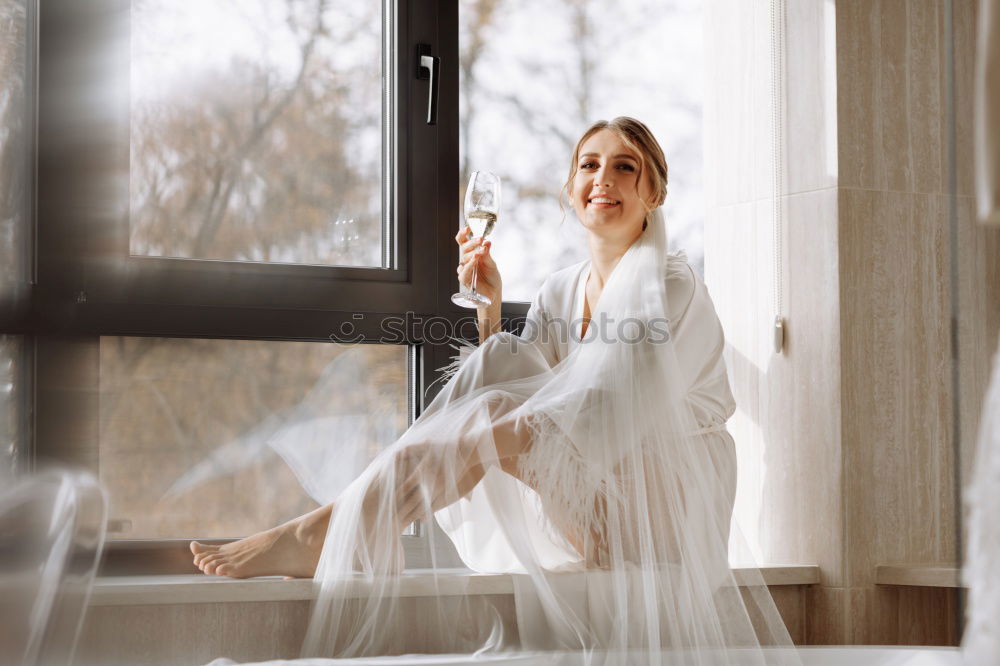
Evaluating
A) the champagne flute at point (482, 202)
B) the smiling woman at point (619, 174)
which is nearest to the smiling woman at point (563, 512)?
the champagne flute at point (482, 202)

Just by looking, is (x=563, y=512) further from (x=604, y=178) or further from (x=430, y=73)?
(x=430, y=73)

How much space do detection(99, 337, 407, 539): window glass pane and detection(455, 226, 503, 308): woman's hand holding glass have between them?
32cm

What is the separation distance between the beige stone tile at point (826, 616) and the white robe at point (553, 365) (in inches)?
15.1

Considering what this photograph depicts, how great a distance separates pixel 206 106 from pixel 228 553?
3.11 ft

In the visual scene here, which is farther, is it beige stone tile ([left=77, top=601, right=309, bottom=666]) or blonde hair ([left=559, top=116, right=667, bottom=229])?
blonde hair ([left=559, top=116, right=667, bottom=229])

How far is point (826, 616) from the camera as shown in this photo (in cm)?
→ 233

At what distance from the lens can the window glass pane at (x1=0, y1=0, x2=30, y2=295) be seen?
194 centimetres

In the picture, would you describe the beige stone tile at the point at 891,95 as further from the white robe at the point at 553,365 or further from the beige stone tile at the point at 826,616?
the beige stone tile at the point at 826,616

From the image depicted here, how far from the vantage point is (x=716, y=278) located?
2660 mm

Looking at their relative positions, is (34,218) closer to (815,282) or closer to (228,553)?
(228,553)

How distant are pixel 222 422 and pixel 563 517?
29.7 inches

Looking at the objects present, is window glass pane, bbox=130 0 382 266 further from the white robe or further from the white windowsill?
the white windowsill

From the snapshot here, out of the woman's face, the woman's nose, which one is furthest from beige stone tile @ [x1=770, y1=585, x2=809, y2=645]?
the woman's nose

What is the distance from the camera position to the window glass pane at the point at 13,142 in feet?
6.36
